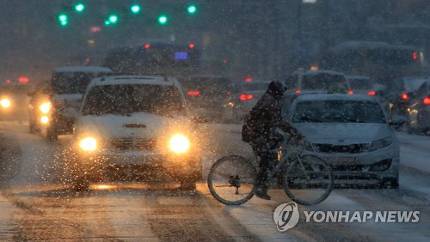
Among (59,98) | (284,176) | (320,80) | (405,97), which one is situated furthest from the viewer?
(320,80)

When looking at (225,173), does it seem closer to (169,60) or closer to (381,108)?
(381,108)

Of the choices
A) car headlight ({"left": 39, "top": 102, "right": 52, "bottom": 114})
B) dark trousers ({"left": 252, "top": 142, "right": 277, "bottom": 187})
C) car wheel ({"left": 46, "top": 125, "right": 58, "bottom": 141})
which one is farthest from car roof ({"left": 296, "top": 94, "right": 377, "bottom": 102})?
car headlight ({"left": 39, "top": 102, "right": 52, "bottom": 114})

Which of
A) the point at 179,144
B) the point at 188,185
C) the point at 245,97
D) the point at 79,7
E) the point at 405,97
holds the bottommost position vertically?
the point at 245,97

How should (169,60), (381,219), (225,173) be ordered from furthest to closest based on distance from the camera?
(169,60) → (225,173) → (381,219)

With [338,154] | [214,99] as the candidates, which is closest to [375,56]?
[214,99]

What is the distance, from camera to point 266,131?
14703mm

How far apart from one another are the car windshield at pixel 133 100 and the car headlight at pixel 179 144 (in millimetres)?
821

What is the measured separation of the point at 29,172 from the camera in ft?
62.0

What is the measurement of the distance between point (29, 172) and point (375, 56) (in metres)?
40.2

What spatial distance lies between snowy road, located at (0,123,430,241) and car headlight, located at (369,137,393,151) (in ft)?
2.10

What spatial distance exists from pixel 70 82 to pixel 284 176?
Result: 1427 cm

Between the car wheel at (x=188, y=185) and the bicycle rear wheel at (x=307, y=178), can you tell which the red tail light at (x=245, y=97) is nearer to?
the car wheel at (x=188, y=185)

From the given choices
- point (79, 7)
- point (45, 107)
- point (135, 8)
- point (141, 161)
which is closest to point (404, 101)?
point (45, 107)

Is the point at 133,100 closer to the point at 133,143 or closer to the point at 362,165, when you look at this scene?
the point at 133,143
